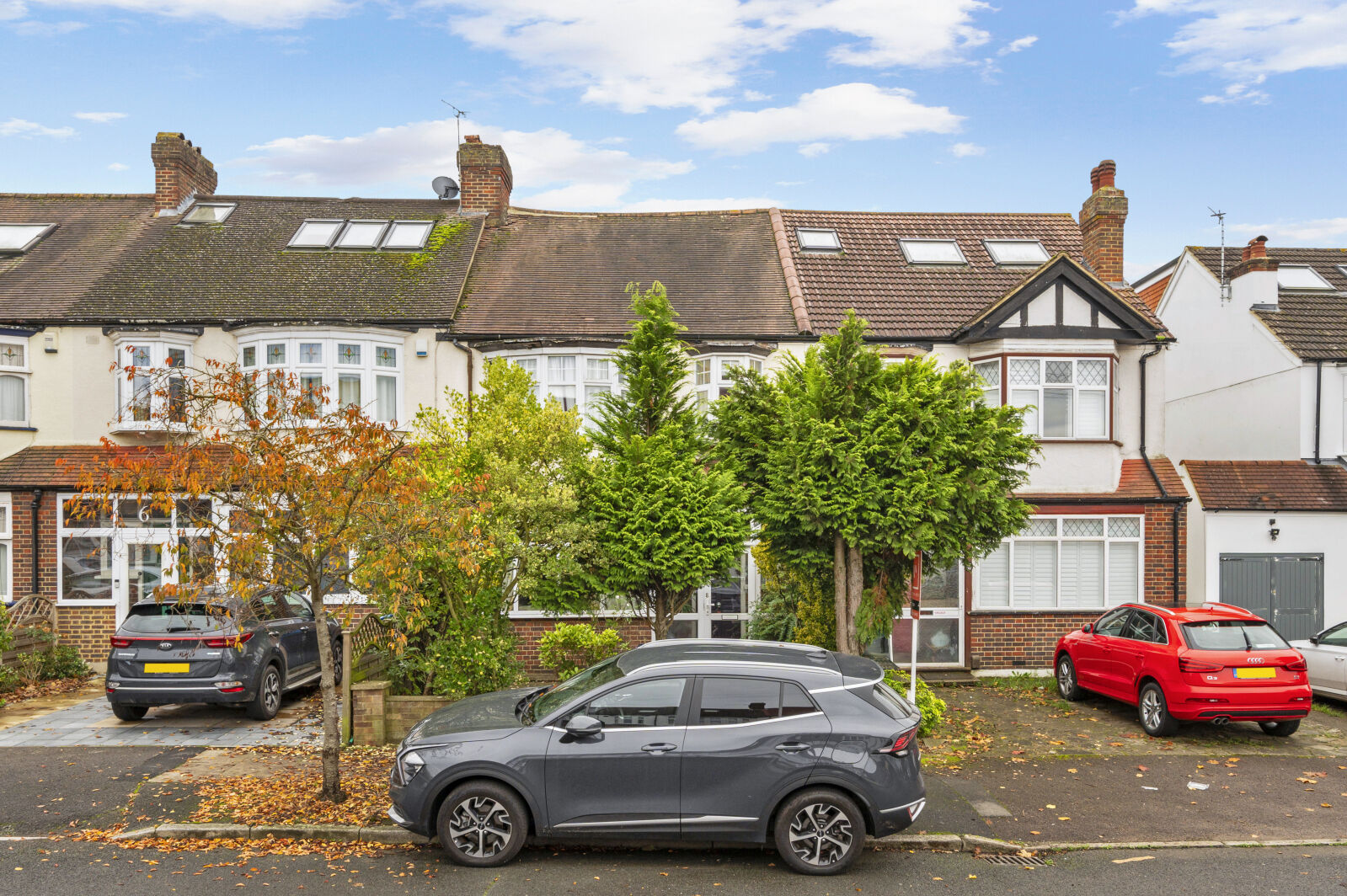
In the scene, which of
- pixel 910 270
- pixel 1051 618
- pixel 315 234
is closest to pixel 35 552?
pixel 315 234

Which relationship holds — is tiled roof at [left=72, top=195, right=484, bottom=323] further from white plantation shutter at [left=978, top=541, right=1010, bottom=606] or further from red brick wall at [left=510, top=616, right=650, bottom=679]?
white plantation shutter at [left=978, top=541, right=1010, bottom=606]

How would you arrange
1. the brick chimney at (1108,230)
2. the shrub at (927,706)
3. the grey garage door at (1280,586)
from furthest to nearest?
1. the brick chimney at (1108,230)
2. the grey garage door at (1280,586)
3. the shrub at (927,706)

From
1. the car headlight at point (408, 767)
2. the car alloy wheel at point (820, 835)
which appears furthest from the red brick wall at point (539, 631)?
the car alloy wheel at point (820, 835)

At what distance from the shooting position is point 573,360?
50.2 feet

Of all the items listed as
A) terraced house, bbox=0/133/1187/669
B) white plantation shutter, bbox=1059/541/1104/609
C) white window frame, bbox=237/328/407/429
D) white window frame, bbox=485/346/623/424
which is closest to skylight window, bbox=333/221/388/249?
terraced house, bbox=0/133/1187/669

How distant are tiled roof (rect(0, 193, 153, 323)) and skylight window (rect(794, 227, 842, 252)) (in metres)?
13.6

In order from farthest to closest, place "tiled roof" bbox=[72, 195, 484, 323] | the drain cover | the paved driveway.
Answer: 1. "tiled roof" bbox=[72, 195, 484, 323]
2. the paved driveway
3. the drain cover

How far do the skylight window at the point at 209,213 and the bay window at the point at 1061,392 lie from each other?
1607 cm

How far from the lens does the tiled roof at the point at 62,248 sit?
624 inches

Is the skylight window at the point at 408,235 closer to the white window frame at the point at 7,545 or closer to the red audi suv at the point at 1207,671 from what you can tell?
the white window frame at the point at 7,545

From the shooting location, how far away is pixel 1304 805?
8.41 meters

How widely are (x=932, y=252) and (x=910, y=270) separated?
110 cm

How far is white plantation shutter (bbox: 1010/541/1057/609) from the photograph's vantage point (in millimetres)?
14984

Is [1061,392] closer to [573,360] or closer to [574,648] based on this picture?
[573,360]
